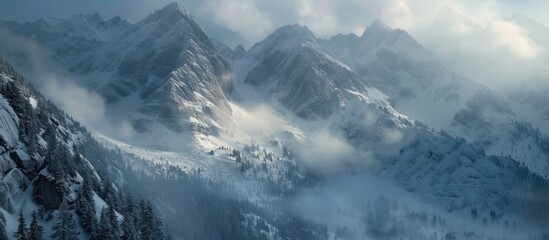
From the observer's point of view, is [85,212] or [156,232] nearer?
[85,212]

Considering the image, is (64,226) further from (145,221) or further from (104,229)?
Answer: (145,221)

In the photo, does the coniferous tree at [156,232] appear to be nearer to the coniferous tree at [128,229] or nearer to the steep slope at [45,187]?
the steep slope at [45,187]

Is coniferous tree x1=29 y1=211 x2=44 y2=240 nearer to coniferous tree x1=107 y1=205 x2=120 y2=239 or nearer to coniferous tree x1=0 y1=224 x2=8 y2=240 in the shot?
coniferous tree x1=0 y1=224 x2=8 y2=240

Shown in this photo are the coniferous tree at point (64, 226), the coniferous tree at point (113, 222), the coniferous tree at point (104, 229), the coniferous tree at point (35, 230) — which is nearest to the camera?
the coniferous tree at point (35, 230)

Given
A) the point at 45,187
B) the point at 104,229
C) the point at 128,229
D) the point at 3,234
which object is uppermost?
the point at 45,187

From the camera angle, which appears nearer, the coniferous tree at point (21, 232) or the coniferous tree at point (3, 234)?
the coniferous tree at point (3, 234)

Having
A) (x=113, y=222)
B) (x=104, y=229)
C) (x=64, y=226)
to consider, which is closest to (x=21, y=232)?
(x=64, y=226)

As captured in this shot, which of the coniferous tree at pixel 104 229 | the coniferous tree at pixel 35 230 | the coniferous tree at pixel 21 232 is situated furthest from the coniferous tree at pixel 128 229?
the coniferous tree at pixel 21 232

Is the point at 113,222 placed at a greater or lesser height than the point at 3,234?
greater

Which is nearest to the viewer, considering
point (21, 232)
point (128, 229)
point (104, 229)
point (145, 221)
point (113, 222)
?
point (21, 232)

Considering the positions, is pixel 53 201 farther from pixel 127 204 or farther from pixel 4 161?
pixel 127 204
